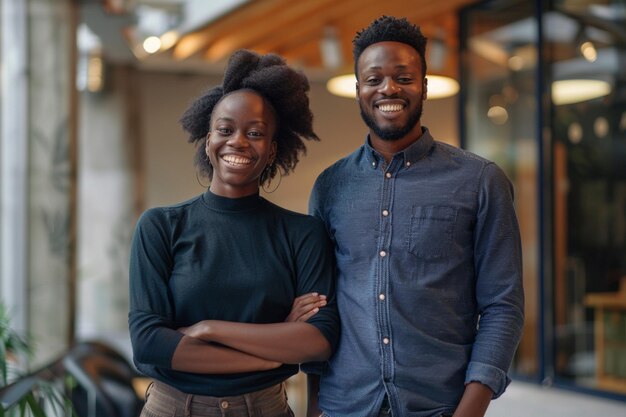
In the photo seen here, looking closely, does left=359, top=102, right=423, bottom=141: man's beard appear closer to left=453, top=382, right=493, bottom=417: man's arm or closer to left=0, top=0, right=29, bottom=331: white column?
left=453, top=382, right=493, bottom=417: man's arm

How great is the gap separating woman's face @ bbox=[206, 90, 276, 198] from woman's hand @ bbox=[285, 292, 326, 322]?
0.28 m

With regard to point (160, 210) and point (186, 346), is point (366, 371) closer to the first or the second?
point (186, 346)

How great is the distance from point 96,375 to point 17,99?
2544 millimetres

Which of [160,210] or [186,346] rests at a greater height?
[160,210]

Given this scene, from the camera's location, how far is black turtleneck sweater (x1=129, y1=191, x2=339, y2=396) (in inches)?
72.9

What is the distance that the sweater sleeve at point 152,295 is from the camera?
179 centimetres

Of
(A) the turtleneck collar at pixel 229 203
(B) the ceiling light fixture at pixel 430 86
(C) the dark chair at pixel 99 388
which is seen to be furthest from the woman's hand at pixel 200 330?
(B) the ceiling light fixture at pixel 430 86

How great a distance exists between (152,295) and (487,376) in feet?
2.41

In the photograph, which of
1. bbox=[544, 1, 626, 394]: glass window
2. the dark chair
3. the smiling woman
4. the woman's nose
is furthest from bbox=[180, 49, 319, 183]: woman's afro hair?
bbox=[544, 1, 626, 394]: glass window

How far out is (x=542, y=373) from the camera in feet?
19.0

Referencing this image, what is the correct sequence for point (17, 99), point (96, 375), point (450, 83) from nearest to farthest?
1. point (96, 375)
2. point (450, 83)
3. point (17, 99)

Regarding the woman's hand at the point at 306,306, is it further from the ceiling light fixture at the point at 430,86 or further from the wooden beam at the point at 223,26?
the wooden beam at the point at 223,26

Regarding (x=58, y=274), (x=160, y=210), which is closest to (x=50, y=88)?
(x=58, y=274)

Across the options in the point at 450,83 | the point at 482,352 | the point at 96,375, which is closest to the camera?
the point at 482,352
